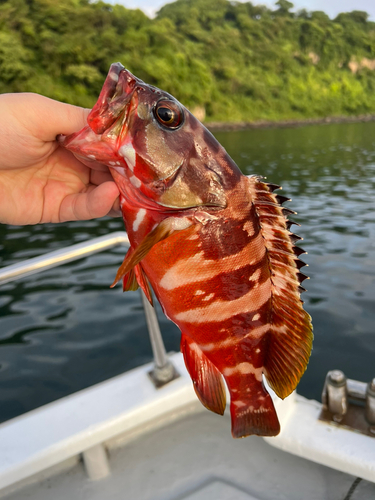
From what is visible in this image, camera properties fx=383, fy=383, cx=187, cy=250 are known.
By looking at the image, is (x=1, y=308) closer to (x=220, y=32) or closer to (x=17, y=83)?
(x=17, y=83)

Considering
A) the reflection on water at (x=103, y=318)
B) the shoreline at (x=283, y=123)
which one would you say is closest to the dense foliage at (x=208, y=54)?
the shoreline at (x=283, y=123)

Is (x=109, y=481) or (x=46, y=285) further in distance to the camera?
(x=46, y=285)

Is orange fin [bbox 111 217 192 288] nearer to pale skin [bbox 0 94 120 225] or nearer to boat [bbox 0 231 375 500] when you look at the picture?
pale skin [bbox 0 94 120 225]

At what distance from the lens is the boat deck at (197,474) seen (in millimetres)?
2570

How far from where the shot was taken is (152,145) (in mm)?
1333

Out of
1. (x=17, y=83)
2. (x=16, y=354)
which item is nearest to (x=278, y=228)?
(x=16, y=354)

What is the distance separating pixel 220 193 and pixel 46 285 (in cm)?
710

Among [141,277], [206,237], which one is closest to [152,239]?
[206,237]

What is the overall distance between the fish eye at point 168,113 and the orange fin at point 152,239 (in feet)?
1.12

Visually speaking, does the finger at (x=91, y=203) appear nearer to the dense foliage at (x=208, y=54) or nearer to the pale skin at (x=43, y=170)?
the pale skin at (x=43, y=170)

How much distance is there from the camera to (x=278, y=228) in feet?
4.71

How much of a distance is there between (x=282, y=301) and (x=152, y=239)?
0.60 metres

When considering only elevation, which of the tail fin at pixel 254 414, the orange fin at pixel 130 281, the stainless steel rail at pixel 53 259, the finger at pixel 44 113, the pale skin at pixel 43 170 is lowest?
the tail fin at pixel 254 414

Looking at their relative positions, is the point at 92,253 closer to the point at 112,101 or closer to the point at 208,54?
the point at 112,101
